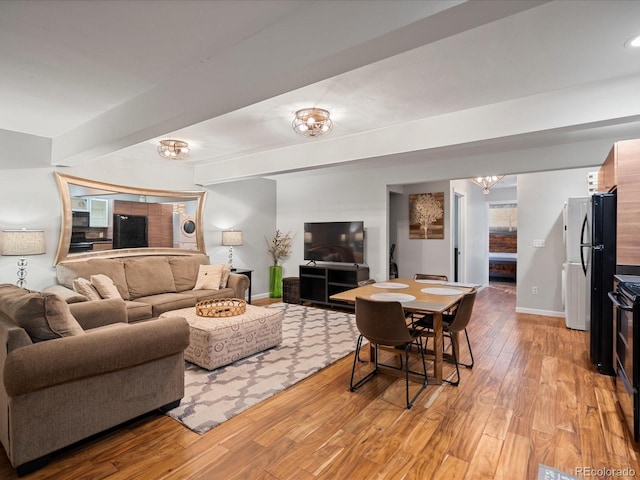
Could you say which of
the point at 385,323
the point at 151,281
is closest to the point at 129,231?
the point at 151,281

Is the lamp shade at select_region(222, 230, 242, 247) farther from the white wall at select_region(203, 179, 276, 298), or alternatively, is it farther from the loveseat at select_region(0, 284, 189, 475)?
the loveseat at select_region(0, 284, 189, 475)

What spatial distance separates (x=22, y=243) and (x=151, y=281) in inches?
58.1

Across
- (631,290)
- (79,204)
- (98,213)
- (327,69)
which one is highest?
(327,69)

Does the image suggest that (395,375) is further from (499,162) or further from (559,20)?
(499,162)

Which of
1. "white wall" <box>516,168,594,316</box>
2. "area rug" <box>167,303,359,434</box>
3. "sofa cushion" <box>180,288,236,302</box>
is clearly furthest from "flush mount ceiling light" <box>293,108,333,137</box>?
"white wall" <box>516,168,594,316</box>

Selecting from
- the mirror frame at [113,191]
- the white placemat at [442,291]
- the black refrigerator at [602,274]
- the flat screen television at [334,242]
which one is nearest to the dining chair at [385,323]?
the white placemat at [442,291]

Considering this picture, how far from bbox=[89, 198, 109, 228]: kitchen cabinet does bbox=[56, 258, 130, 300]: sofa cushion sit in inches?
19.9

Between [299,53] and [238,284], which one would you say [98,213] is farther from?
[299,53]

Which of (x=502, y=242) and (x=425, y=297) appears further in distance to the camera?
(x=502, y=242)

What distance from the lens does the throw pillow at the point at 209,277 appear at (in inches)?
196

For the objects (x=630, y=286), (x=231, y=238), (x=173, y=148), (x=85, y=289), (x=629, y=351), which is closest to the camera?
(x=629, y=351)

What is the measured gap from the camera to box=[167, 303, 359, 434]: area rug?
2.43m

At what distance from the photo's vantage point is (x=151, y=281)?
473cm

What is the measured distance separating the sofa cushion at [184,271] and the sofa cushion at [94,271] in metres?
0.71
